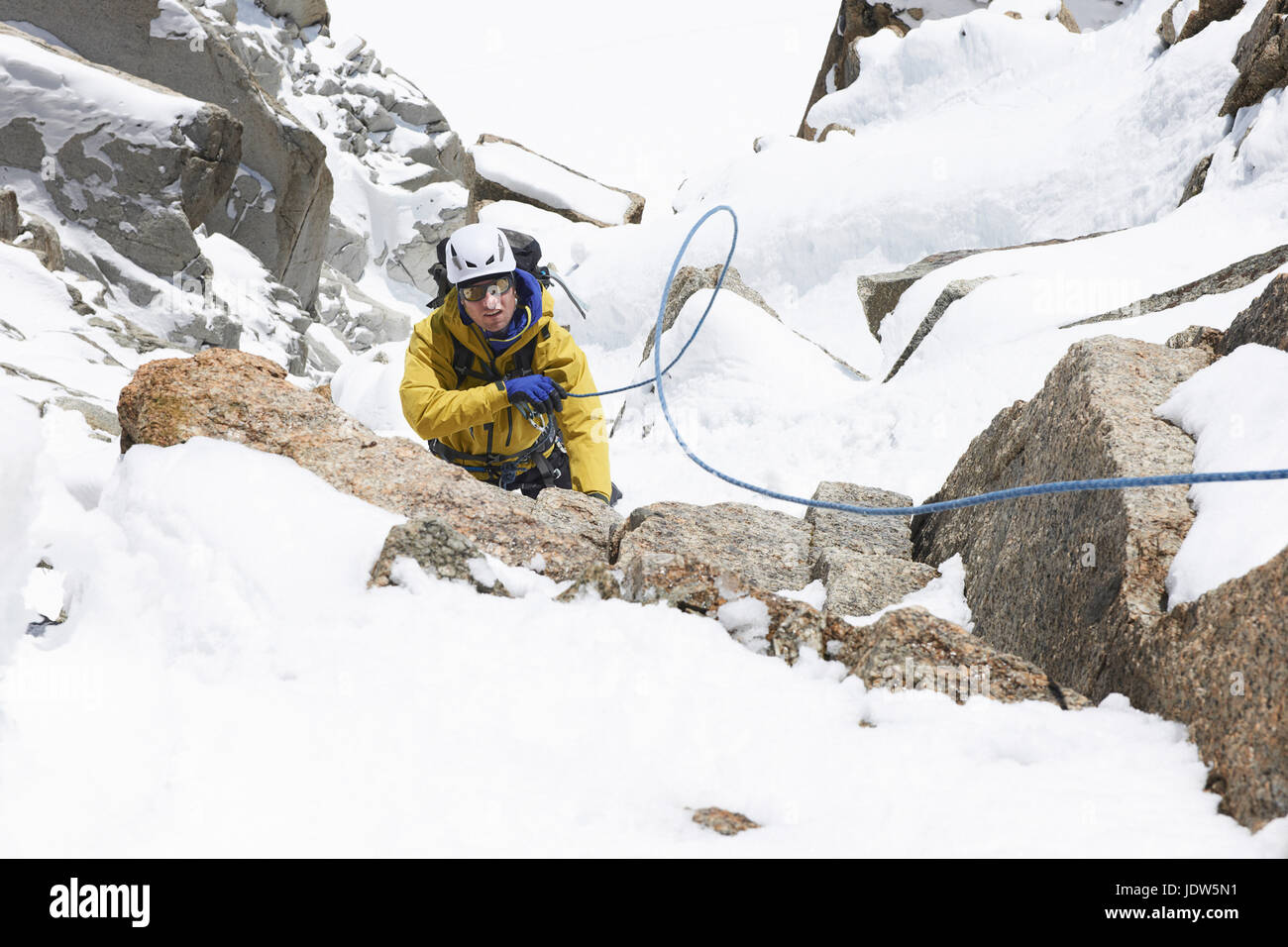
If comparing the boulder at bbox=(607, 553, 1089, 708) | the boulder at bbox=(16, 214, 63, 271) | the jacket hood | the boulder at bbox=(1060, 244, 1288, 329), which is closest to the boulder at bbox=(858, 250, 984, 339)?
the boulder at bbox=(1060, 244, 1288, 329)

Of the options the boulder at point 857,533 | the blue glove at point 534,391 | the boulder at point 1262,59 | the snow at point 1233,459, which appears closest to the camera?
the snow at point 1233,459

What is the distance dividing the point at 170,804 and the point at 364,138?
196 feet

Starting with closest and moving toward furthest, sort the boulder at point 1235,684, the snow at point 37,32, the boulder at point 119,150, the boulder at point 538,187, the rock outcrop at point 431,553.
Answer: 1. the boulder at point 1235,684
2. the rock outcrop at point 431,553
3. the boulder at point 119,150
4. the snow at point 37,32
5. the boulder at point 538,187

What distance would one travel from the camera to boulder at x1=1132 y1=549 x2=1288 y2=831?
6.24 feet

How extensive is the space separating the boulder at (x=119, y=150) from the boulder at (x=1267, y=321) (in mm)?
22046

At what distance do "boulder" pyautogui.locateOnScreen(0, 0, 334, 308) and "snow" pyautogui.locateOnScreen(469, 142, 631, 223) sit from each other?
519 cm

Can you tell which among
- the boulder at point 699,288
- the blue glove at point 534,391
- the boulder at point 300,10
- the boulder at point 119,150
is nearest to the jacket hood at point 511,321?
A: the blue glove at point 534,391

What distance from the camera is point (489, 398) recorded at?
5.25 meters

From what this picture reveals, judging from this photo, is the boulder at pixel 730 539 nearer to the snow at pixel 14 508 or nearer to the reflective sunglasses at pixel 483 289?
the reflective sunglasses at pixel 483 289

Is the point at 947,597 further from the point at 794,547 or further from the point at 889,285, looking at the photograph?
the point at 889,285

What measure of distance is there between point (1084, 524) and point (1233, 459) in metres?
0.53

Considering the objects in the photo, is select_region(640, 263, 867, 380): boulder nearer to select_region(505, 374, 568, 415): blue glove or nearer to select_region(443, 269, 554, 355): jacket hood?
select_region(443, 269, 554, 355): jacket hood

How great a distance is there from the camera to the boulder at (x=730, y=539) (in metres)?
4.34

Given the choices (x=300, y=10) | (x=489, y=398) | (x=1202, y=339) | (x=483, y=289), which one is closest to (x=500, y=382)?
(x=489, y=398)
